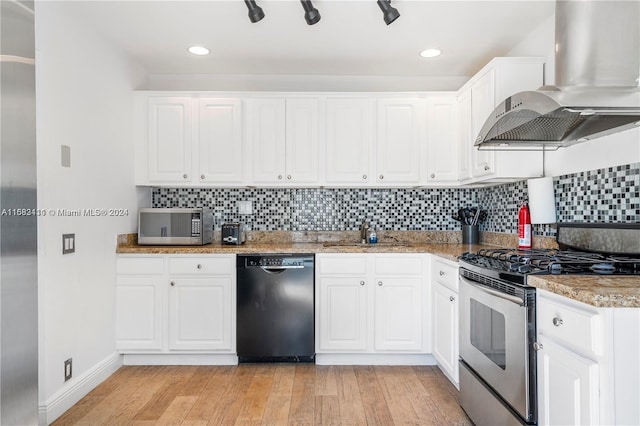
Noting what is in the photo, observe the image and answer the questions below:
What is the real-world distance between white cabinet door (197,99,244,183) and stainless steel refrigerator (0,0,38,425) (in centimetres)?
187

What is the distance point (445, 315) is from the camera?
2662 millimetres

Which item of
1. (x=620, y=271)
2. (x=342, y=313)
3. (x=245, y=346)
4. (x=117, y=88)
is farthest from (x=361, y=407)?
(x=117, y=88)

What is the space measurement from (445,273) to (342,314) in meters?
0.83

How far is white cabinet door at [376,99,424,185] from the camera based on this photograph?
3.28 m

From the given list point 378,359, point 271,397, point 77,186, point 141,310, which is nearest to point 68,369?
point 141,310

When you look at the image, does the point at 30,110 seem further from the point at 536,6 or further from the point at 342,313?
the point at 536,6

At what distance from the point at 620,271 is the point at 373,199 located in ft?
7.19

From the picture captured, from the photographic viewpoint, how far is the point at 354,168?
3.28 m

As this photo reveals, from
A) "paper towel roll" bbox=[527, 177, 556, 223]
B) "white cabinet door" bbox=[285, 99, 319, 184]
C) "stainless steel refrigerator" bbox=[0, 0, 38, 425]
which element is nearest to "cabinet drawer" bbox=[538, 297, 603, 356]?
"paper towel roll" bbox=[527, 177, 556, 223]

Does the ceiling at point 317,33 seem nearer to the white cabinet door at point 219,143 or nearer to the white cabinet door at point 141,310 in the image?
the white cabinet door at point 219,143

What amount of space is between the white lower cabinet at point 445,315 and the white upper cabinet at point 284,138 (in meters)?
1.25

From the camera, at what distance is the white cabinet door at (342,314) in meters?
2.96

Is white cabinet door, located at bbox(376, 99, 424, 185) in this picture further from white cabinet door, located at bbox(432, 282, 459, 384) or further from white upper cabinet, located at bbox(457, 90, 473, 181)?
white cabinet door, located at bbox(432, 282, 459, 384)

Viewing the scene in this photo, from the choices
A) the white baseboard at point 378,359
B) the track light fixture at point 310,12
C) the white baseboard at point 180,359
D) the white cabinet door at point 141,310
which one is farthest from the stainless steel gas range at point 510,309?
the white cabinet door at point 141,310
